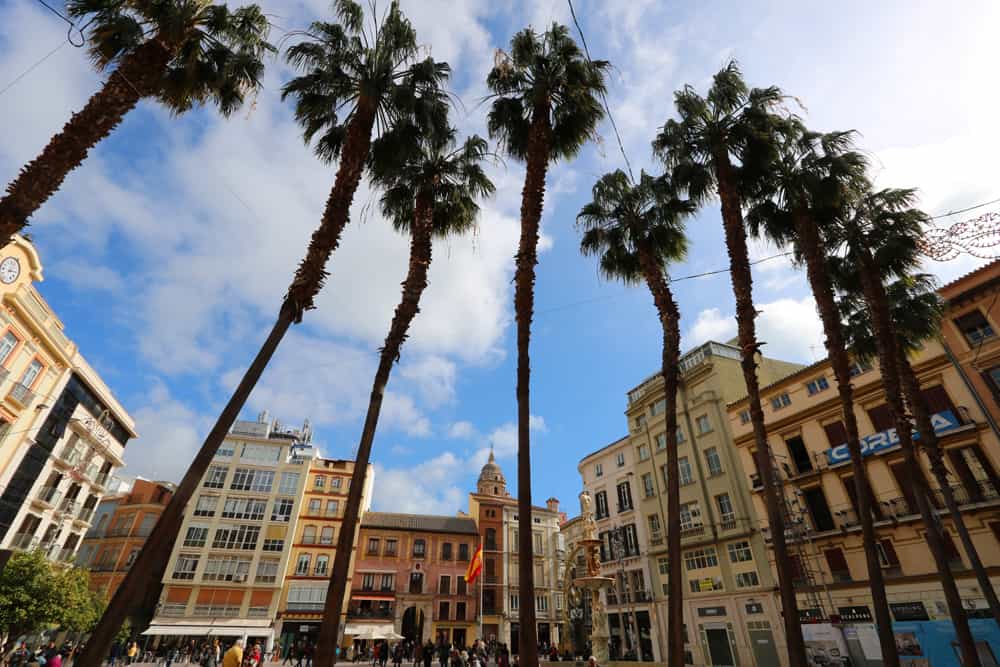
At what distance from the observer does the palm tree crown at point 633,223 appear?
56.2 feet

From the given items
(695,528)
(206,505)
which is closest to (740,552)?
(695,528)

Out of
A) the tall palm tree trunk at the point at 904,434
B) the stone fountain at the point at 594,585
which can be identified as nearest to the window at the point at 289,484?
the stone fountain at the point at 594,585

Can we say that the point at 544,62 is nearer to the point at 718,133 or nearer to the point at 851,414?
the point at 718,133

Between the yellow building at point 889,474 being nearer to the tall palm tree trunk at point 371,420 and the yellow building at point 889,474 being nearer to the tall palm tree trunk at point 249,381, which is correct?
the tall palm tree trunk at point 371,420

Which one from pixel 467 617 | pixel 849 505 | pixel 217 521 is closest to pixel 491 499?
pixel 467 617

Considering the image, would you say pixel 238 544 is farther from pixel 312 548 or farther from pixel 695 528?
pixel 695 528

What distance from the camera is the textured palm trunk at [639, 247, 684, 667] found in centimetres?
1148

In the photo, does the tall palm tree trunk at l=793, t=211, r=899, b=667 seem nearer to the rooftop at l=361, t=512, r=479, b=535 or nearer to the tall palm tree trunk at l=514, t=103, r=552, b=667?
the tall palm tree trunk at l=514, t=103, r=552, b=667

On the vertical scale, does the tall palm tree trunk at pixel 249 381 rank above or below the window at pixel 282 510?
below

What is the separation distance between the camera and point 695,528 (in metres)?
34.5

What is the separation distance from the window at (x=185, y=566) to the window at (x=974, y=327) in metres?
58.8

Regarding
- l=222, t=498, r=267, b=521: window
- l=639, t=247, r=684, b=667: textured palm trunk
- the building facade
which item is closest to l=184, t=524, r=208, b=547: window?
l=222, t=498, r=267, b=521: window

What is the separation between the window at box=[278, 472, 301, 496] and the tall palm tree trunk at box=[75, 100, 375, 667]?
43.6 m

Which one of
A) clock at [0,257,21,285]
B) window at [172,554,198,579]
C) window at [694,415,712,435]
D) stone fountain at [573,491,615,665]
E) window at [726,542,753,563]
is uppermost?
clock at [0,257,21,285]
